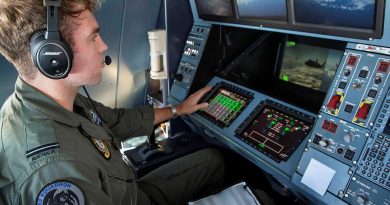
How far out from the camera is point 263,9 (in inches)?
65.9

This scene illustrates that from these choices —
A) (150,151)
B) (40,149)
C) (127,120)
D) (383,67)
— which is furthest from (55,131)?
(383,67)

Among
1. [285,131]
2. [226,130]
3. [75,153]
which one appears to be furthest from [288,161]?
[75,153]

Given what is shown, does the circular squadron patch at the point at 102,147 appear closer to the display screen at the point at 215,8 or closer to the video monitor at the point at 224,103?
the video monitor at the point at 224,103

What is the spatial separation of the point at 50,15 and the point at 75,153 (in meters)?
0.46

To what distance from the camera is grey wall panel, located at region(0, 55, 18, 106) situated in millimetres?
2025

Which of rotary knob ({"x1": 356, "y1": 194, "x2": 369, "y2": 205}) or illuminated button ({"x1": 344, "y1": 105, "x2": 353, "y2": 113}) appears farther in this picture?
illuminated button ({"x1": 344, "y1": 105, "x2": 353, "y2": 113})

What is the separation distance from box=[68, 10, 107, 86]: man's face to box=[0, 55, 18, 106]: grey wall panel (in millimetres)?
1085

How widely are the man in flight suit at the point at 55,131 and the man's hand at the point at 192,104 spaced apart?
69cm

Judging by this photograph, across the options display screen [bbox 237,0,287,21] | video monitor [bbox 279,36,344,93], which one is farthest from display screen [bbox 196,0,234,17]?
video monitor [bbox 279,36,344,93]

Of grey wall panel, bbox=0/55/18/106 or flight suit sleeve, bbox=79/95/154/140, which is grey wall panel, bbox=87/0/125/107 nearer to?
grey wall panel, bbox=0/55/18/106

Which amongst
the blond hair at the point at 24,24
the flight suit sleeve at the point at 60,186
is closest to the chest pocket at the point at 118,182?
the flight suit sleeve at the point at 60,186

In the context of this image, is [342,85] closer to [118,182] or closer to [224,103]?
[224,103]

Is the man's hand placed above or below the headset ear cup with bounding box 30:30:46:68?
below

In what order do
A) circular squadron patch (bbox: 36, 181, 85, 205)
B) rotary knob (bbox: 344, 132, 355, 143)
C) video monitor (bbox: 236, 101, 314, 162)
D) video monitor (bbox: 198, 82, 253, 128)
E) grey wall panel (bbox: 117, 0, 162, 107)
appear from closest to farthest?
circular squadron patch (bbox: 36, 181, 85, 205) → rotary knob (bbox: 344, 132, 355, 143) → video monitor (bbox: 236, 101, 314, 162) → video monitor (bbox: 198, 82, 253, 128) → grey wall panel (bbox: 117, 0, 162, 107)
